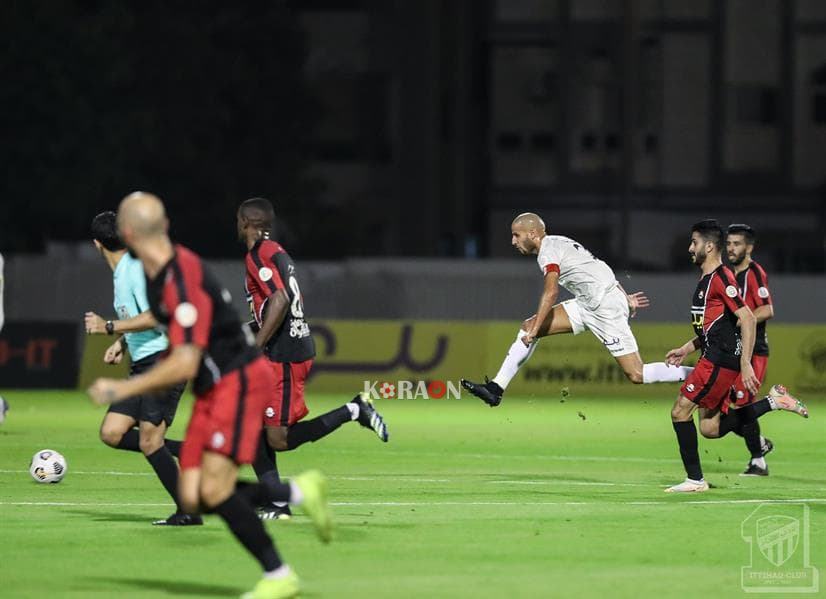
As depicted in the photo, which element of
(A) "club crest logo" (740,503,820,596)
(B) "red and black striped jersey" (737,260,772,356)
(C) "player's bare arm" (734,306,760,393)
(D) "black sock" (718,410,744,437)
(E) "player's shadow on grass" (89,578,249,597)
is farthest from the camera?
(B) "red and black striped jersey" (737,260,772,356)

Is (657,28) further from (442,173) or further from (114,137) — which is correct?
(114,137)

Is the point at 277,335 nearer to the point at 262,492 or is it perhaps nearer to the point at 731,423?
the point at 262,492

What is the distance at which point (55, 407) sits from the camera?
2769cm

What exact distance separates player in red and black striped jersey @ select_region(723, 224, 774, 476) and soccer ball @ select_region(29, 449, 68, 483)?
5.87 meters

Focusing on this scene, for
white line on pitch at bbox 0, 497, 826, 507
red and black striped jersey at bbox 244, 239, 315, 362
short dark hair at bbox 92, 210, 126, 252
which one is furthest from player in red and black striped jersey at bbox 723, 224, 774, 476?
short dark hair at bbox 92, 210, 126, 252

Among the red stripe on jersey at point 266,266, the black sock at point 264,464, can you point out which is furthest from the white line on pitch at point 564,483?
the red stripe on jersey at point 266,266

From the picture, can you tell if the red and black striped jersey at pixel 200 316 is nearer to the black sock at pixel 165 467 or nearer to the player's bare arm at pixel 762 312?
the black sock at pixel 165 467

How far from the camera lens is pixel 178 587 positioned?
1034 cm

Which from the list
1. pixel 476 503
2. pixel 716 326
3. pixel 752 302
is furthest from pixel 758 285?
pixel 476 503

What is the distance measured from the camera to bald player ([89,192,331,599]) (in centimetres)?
938

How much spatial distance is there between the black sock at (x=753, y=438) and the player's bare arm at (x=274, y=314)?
543 centimetres

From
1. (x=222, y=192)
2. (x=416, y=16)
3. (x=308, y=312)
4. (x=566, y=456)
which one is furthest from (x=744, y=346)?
(x=416, y=16)

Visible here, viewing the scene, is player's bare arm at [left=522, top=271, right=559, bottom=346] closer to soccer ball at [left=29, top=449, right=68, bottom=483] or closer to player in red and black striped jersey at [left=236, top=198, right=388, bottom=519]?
player in red and black striped jersey at [left=236, top=198, right=388, bottom=519]

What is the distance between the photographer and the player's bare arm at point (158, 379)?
912 centimetres
